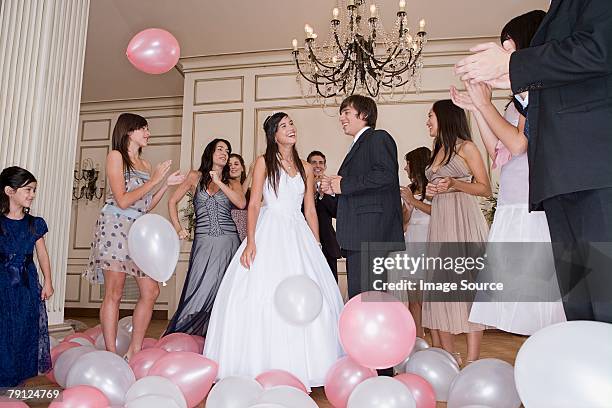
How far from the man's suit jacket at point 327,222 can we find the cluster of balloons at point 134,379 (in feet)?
5.29

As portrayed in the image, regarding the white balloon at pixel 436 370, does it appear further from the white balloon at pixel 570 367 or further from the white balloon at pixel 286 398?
the white balloon at pixel 570 367

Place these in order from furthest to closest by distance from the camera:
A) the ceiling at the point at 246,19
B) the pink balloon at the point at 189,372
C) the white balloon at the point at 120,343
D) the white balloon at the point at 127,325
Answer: the ceiling at the point at 246,19 < the white balloon at the point at 127,325 < the white balloon at the point at 120,343 < the pink balloon at the point at 189,372

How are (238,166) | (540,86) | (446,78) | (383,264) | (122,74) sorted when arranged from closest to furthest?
(540,86) → (383,264) → (238,166) → (446,78) → (122,74)

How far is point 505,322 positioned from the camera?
206 cm

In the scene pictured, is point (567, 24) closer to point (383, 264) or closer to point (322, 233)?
point (383, 264)

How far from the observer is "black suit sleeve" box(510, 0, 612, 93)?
3.39 feet

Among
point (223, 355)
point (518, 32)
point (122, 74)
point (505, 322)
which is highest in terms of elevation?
point (122, 74)

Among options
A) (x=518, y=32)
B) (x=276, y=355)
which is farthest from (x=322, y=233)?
(x=518, y=32)

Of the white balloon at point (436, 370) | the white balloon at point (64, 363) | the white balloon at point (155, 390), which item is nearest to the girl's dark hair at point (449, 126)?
the white balloon at point (436, 370)

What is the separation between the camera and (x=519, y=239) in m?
2.03

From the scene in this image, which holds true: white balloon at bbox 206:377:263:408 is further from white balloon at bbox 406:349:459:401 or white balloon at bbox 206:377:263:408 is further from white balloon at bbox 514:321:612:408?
white balloon at bbox 514:321:612:408

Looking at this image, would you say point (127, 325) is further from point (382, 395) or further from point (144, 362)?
point (382, 395)

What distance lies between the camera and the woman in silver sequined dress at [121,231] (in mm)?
2846

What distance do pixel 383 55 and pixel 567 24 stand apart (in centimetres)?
536
